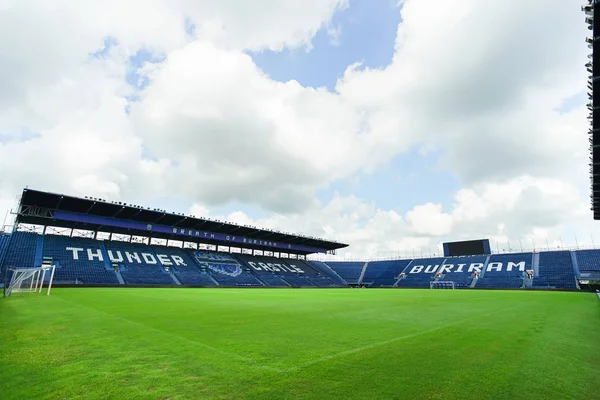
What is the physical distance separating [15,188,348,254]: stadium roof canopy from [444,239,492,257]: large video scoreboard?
2926cm

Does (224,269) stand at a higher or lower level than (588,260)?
lower

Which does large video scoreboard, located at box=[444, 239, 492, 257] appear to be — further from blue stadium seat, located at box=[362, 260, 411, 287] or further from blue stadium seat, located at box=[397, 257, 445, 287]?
blue stadium seat, located at box=[362, 260, 411, 287]

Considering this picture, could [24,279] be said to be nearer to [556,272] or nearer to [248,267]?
[248,267]

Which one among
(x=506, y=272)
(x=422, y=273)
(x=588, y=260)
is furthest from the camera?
(x=422, y=273)

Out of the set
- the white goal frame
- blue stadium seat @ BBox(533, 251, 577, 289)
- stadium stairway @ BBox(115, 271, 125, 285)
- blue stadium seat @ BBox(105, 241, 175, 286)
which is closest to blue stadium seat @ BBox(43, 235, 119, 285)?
stadium stairway @ BBox(115, 271, 125, 285)

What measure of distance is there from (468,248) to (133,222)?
6480 cm

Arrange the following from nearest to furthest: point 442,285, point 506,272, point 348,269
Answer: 1. point 506,272
2. point 442,285
3. point 348,269

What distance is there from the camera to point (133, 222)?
47.6 m

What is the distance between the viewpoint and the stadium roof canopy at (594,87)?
42.5ft

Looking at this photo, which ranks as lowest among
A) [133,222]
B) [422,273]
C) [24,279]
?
[24,279]

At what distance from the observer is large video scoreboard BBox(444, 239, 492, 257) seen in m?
62.5

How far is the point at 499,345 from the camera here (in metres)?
6.67

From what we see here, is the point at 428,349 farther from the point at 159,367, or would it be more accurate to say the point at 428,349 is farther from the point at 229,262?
the point at 229,262

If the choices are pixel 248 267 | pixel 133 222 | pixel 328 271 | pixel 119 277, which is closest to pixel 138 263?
pixel 119 277
